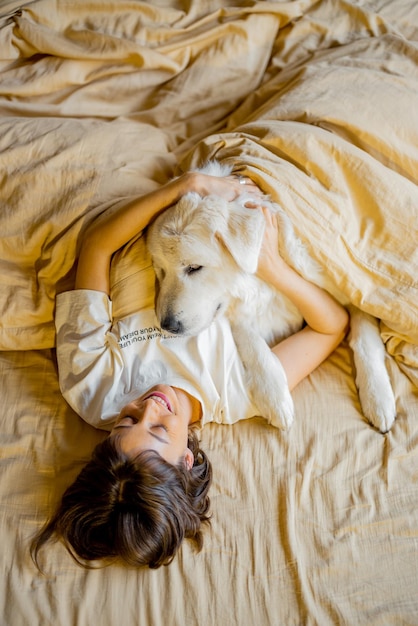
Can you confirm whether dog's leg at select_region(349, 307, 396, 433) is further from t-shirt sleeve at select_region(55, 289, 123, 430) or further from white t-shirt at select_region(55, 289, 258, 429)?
t-shirt sleeve at select_region(55, 289, 123, 430)

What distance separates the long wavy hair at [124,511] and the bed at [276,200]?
9cm

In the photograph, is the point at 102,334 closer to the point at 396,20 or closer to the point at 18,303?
the point at 18,303

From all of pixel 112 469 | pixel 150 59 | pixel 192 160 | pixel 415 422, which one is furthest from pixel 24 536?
pixel 150 59

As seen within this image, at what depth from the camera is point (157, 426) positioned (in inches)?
54.2

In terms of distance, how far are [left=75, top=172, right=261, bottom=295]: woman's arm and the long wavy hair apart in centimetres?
55

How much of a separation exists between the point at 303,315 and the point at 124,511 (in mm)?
825

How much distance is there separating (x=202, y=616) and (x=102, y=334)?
2.56 feet

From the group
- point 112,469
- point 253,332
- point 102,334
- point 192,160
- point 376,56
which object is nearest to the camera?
point 112,469

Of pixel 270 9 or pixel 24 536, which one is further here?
pixel 270 9

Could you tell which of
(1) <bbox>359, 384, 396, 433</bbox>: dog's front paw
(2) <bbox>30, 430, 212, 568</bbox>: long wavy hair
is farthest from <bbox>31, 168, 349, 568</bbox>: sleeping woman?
(1) <bbox>359, 384, 396, 433</bbox>: dog's front paw

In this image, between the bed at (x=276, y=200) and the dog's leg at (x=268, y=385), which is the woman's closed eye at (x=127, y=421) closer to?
the bed at (x=276, y=200)

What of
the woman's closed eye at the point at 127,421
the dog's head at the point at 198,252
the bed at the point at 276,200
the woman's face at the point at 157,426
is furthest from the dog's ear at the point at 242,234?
the woman's closed eye at the point at 127,421

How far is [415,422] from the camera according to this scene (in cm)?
160

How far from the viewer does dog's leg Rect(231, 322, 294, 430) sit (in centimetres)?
158
